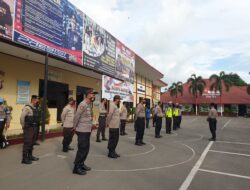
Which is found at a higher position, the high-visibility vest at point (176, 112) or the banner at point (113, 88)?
the banner at point (113, 88)

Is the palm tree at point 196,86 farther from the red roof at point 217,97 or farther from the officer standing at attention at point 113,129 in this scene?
the officer standing at attention at point 113,129

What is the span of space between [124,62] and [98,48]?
4.56 metres

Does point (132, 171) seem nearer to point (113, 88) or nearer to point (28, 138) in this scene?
point (28, 138)

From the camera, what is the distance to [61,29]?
12.5 m

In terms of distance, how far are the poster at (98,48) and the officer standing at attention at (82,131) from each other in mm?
8351

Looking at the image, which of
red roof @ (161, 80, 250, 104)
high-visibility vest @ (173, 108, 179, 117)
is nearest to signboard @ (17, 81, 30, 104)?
high-visibility vest @ (173, 108, 179, 117)

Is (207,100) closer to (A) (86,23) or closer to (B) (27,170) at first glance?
(A) (86,23)

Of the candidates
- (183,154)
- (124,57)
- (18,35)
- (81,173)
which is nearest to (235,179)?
(183,154)

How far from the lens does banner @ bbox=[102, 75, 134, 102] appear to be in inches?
564

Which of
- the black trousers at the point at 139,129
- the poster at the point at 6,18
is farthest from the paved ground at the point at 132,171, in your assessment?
the poster at the point at 6,18

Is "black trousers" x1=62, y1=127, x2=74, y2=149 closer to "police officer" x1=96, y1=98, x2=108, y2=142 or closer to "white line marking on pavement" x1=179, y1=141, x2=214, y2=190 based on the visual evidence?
"police officer" x1=96, y1=98, x2=108, y2=142

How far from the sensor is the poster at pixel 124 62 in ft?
61.9

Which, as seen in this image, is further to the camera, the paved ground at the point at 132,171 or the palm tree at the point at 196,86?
the palm tree at the point at 196,86

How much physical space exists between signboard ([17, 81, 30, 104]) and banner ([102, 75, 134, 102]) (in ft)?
12.8
